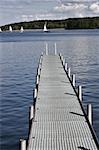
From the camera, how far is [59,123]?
55.4 feet

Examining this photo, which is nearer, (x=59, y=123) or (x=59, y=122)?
(x=59, y=123)

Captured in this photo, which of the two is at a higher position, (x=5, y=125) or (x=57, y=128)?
(x=57, y=128)

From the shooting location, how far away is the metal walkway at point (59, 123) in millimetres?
14062

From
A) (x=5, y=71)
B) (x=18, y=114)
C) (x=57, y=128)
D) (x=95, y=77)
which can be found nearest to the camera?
(x=57, y=128)

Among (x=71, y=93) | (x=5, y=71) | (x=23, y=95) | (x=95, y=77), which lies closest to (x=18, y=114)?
(x=71, y=93)

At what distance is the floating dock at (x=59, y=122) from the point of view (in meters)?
14.1

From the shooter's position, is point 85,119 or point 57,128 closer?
point 57,128

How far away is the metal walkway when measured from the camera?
14.1 m

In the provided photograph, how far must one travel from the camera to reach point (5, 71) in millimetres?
43719

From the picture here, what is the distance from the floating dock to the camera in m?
14.1

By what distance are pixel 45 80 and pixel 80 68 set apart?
17.5 m

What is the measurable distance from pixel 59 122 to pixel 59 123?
143mm

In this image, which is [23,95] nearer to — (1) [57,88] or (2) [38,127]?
(1) [57,88]

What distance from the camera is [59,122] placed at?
671 inches
